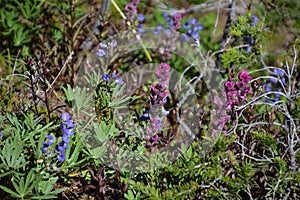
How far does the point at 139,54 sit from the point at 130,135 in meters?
1.43

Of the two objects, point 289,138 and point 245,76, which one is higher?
point 245,76

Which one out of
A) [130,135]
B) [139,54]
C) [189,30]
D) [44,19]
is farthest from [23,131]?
[189,30]

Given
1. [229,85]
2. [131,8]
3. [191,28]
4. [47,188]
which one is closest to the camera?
[47,188]

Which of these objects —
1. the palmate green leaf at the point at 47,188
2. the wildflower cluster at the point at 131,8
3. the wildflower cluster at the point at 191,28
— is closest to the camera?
the palmate green leaf at the point at 47,188

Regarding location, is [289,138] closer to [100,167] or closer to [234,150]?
[234,150]

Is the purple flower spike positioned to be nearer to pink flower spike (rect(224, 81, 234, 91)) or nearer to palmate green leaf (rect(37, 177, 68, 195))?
palmate green leaf (rect(37, 177, 68, 195))

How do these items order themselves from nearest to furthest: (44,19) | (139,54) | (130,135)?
1. (130,135)
2. (44,19)
3. (139,54)

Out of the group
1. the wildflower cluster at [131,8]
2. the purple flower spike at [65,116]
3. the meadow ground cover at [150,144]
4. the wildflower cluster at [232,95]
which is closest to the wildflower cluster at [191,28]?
the wildflower cluster at [131,8]

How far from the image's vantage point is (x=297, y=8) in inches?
110

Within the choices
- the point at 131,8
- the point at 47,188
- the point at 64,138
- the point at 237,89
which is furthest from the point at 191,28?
the point at 47,188

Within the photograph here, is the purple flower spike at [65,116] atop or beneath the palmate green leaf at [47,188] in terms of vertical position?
atop

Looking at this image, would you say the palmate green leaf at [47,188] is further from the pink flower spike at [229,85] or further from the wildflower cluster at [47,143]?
the pink flower spike at [229,85]

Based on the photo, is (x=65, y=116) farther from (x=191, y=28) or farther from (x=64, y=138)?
(x=191, y=28)

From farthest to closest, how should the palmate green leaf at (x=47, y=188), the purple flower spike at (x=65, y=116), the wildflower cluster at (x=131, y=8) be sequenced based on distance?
the wildflower cluster at (x=131, y=8) → the purple flower spike at (x=65, y=116) → the palmate green leaf at (x=47, y=188)
